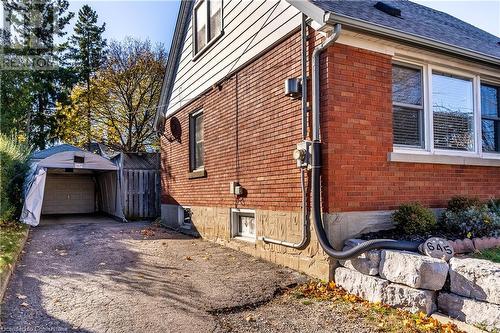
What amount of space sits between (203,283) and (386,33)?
4.53 metres

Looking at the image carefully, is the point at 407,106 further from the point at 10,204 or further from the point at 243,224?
the point at 10,204

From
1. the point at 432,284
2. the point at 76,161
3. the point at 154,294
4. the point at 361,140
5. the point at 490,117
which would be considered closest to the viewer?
the point at 432,284

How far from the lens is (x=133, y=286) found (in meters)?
5.64

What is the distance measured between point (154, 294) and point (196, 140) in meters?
6.28

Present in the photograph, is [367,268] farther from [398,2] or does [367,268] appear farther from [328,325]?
[398,2]

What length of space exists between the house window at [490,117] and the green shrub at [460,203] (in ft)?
5.44

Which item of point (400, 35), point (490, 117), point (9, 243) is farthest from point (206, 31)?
point (490, 117)

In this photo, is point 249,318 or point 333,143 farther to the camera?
point 333,143

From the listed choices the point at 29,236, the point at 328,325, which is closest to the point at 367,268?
the point at 328,325

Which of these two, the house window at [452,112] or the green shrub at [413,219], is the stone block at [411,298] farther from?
the house window at [452,112]

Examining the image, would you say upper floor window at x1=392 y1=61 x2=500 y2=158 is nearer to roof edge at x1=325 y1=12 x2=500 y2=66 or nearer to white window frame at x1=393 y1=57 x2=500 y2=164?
white window frame at x1=393 y1=57 x2=500 y2=164

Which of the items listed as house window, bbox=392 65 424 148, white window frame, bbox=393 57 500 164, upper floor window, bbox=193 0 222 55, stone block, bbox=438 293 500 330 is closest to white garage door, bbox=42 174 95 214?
upper floor window, bbox=193 0 222 55

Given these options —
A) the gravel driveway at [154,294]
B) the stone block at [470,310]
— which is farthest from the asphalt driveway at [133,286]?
the stone block at [470,310]

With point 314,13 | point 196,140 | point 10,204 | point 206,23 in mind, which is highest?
point 206,23
